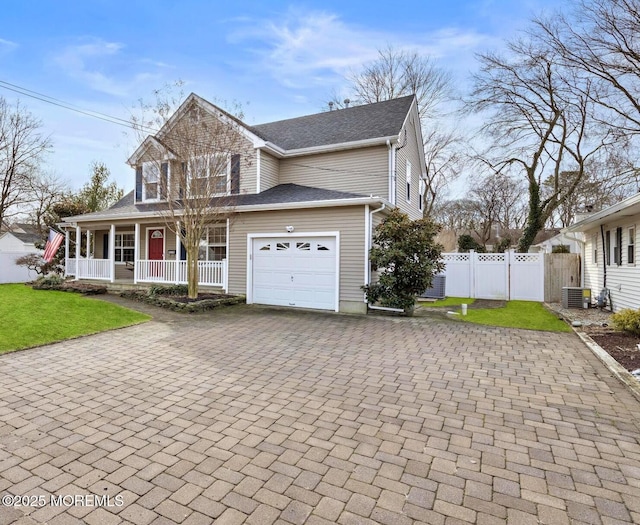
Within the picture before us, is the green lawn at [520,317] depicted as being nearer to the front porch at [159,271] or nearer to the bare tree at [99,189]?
the front porch at [159,271]

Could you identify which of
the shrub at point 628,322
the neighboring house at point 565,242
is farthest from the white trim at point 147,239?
the neighboring house at point 565,242

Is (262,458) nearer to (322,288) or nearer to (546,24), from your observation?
(322,288)

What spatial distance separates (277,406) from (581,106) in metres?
21.0

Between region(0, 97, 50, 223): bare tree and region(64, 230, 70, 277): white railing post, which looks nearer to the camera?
region(64, 230, 70, 277): white railing post

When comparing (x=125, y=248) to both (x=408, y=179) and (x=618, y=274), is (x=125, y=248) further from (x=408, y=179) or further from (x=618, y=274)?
(x=618, y=274)

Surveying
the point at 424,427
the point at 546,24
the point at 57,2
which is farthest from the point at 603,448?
the point at 546,24

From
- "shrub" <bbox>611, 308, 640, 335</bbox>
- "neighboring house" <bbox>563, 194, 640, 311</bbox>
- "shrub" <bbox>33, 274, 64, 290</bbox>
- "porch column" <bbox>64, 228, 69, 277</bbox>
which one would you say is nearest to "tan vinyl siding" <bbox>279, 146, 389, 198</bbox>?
"neighboring house" <bbox>563, 194, 640, 311</bbox>

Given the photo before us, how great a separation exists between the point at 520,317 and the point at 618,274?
349 cm

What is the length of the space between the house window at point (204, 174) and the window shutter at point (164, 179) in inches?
40.6

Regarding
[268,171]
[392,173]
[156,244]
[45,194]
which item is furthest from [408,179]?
[45,194]

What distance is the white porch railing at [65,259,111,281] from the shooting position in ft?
48.2

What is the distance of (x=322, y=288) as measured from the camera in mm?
11062

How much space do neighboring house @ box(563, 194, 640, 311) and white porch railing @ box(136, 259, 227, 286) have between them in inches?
456

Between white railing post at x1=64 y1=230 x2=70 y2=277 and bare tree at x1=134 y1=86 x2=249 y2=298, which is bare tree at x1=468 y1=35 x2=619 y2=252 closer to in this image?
bare tree at x1=134 y1=86 x2=249 y2=298
